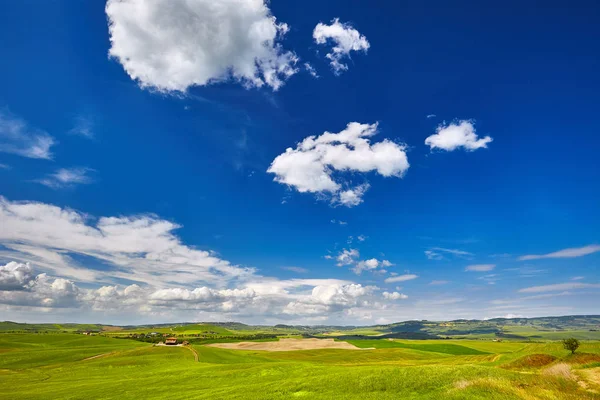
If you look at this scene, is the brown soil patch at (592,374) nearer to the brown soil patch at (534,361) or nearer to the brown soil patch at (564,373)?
the brown soil patch at (564,373)

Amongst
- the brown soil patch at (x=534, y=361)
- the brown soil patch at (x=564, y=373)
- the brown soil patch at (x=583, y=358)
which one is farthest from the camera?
the brown soil patch at (x=534, y=361)

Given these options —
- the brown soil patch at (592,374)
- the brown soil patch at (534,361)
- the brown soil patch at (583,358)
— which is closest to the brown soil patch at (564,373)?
the brown soil patch at (592,374)

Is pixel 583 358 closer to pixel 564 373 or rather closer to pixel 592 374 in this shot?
pixel 592 374

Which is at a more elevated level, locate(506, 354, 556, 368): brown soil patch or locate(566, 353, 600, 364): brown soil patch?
locate(566, 353, 600, 364): brown soil patch

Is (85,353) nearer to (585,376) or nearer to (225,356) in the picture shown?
(225,356)

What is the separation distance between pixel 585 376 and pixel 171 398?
47526 mm

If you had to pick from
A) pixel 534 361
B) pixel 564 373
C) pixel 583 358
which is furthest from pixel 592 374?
pixel 534 361

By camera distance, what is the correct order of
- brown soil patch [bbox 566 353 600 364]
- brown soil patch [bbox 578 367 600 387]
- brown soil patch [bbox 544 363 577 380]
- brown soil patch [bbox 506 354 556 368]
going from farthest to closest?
brown soil patch [bbox 506 354 556 368], brown soil patch [bbox 566 353 600 364], brown soil patch [bbox 544 363 577 380], brown soil patch [bbox 578 367 600 387]

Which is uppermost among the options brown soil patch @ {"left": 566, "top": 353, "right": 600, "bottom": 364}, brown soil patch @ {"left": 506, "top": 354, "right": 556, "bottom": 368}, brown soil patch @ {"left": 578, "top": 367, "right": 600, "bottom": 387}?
brown soil patch @ {"left": 578, "top": 367, "right": 600, "bottom": 387}

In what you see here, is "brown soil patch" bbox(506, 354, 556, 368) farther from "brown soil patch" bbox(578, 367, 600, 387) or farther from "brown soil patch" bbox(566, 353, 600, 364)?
"brown soil patch" bbox(578, 367, 600, 387)

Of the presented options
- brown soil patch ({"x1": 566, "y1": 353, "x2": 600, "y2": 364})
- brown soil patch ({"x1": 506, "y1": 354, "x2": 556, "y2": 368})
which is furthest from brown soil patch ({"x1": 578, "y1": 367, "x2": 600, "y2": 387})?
brown soil patch ({"x1": 506, "y1": 354, "x2": 556, "y2": 368})

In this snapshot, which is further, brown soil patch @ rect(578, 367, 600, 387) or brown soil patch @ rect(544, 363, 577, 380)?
brown soil patch @ rect(544, 363, 577, 380)

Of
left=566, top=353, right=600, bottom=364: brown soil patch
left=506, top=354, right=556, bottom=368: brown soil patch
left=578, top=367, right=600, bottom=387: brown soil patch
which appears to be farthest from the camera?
left=506, top=354, right=556, bottom=368: brown soil patch

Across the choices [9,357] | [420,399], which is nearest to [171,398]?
[420,399]
